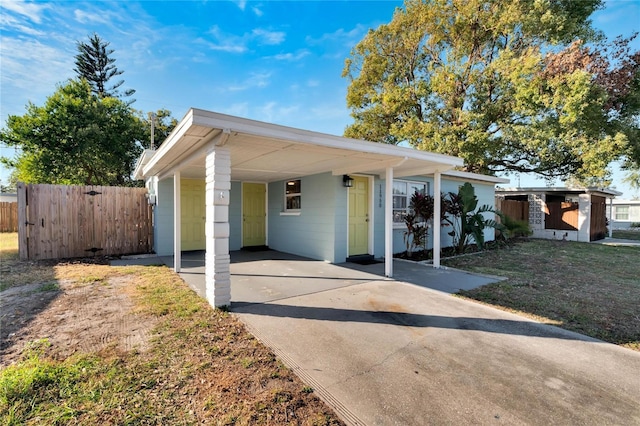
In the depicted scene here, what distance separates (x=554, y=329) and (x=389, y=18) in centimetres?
1637

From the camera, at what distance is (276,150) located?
4590 mm

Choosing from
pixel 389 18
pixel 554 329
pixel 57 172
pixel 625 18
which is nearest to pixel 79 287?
pixel 554 329

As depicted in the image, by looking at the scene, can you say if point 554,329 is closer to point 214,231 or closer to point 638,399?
point 638,399

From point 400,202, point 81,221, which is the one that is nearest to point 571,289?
point 400,202

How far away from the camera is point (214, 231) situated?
3.79 m

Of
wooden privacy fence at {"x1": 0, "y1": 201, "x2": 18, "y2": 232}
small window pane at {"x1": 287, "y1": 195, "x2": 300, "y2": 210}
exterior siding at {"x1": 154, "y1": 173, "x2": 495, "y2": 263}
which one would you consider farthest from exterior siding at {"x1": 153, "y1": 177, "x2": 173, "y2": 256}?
wooden privacy fence at {"x1": 0, "y1": 201, "x2": 18, "y2": 232}

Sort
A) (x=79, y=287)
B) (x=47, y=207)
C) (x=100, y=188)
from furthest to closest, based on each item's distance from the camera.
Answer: (x=100, y=188)
(x=47, y=207)
(x=79, y=287)

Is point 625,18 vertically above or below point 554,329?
above

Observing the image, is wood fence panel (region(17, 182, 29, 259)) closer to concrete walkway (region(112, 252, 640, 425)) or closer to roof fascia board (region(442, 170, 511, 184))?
concrete walkway (region(112, 252, 640, 425))

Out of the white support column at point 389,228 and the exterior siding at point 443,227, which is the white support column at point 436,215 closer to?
the white support column at point 389,228

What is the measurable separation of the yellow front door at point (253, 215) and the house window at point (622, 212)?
3026cm

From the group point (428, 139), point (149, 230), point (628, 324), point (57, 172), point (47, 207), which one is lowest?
point (628, 324)

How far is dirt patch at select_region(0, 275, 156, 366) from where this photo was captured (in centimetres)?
284

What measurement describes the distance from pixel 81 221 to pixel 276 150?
6.53 meters
